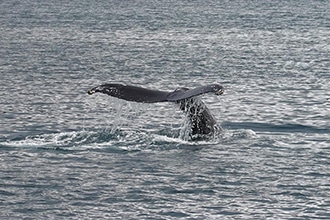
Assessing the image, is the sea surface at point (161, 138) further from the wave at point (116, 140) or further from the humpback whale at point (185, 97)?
the humpback whale at point (185, 97)

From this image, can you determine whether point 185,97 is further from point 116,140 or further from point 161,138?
point 116,140

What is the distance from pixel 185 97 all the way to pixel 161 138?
10.8ft

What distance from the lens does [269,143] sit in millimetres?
25109

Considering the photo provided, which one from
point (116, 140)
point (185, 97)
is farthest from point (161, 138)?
point (185, 97)

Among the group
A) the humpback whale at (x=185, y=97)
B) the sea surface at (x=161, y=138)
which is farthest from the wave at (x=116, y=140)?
the humpback whale at (x=185, y=97)

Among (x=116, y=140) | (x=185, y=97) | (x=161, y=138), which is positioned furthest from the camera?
(x=161, y=138)

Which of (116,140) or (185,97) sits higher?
(185,97)

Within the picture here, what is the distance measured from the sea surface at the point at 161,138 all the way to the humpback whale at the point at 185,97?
0.36m

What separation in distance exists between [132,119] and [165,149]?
5.97 meters

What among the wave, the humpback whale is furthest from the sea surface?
the humpback whale

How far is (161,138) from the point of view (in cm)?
2491

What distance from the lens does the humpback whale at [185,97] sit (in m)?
21.8

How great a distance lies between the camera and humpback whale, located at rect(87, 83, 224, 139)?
2181 centimetres

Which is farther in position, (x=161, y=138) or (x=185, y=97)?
(x=161, y=138)
